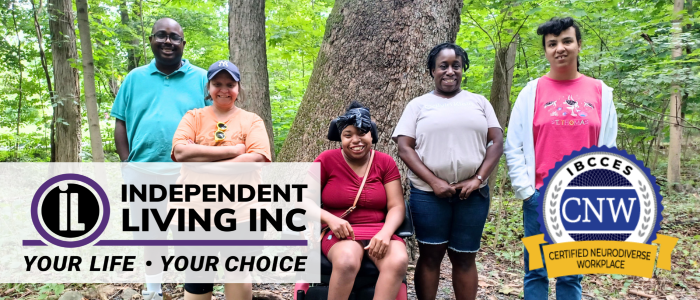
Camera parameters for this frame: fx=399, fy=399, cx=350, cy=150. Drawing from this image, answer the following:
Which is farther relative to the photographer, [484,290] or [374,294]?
[484,290]

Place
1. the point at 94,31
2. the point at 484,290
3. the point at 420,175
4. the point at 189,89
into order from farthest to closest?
the point at 94,31
the point at 484,290
the point at 189,89
the point at 420,175

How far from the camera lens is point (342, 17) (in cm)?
383

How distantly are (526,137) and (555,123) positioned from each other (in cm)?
19

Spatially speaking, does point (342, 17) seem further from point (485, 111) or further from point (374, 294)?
point (374, 294)

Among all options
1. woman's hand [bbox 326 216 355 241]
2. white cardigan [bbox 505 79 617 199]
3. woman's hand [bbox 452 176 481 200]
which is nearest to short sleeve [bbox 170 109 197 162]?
woman's hand [bbox 326 216 355 241]

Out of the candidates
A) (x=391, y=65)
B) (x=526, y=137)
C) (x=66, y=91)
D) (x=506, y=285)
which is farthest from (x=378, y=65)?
(x=66, y=91)

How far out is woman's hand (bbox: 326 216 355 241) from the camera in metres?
2.42

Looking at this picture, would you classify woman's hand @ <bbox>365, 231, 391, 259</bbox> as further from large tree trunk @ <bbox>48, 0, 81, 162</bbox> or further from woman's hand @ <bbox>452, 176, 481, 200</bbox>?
large tree trunk @ <bbox>48, 0, 81, 162</bbox>

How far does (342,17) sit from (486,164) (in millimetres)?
2096

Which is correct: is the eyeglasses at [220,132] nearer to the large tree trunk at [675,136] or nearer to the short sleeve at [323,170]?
the short sleeve at [323,170]

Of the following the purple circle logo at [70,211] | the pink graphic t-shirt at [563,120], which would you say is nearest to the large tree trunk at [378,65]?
the pink graphic t-shirt at [563,120]

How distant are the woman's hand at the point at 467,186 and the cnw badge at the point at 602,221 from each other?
0.39 metres

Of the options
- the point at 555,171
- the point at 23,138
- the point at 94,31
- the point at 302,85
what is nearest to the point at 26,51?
the point at 94,31

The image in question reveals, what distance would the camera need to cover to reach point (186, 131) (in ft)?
7.88
